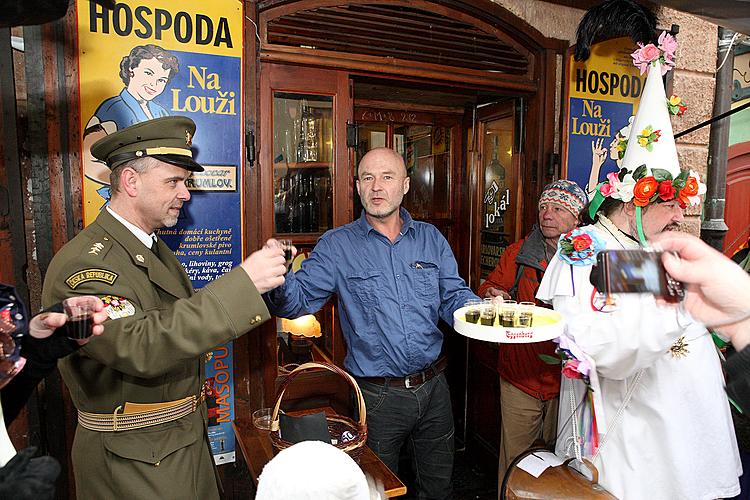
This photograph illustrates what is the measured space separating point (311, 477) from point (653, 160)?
77.7 inches

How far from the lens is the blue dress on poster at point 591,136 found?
3.33 m

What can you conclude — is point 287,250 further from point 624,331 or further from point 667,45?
point 667,45

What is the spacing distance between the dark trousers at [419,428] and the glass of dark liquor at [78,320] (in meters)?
1.46

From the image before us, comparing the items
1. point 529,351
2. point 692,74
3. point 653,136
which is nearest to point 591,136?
point 692,74

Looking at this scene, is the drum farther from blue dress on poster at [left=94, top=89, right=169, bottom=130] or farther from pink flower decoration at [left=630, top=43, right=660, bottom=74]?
blue dress on poster at [left=94, top=89, right=169, bottom=130]

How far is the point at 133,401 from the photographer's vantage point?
1636 millimetres

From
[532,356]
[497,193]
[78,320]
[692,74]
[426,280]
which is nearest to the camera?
[78,320]

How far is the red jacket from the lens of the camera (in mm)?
2826

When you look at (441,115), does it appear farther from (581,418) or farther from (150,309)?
(150,309)

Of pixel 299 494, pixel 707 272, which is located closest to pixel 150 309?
pixel 299 494

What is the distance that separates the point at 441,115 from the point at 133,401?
3349 mm

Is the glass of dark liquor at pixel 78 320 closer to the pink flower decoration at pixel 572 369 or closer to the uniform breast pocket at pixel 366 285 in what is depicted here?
the uniform breast pocket at pixel 366 285

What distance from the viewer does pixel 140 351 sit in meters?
1.46

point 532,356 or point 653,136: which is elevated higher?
point 653,136
